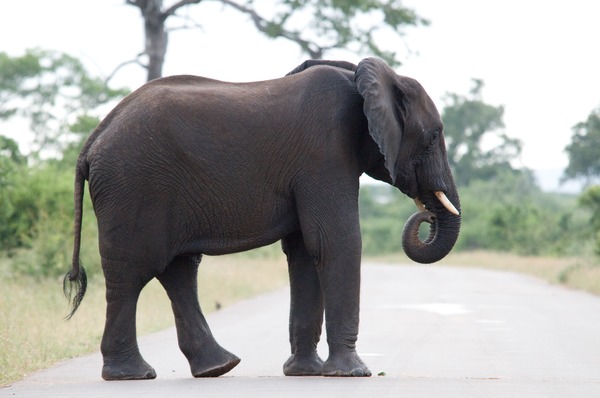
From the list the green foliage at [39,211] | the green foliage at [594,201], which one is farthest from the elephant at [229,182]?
the green foliage at [594,201]

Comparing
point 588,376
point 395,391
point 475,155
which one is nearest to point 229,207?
point 395,391

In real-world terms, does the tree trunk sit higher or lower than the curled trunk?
higher

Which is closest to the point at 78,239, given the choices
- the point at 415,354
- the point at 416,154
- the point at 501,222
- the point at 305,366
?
the point at 305,366

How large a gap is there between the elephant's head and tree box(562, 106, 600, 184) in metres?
61.8

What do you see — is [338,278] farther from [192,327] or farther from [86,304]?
[86,304]

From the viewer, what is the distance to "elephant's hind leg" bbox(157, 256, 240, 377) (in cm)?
1127

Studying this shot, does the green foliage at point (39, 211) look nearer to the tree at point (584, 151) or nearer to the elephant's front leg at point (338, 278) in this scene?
the elephant's front leg at point (338, 278)

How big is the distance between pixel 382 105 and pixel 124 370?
2990 mm

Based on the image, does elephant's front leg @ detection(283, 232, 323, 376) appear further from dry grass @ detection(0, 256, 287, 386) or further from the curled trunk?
dry grass @ detection(0, 256, 287, 386)

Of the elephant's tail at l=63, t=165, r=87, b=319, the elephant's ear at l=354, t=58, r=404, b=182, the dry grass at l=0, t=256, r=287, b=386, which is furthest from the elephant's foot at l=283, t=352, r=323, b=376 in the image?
the dry grass at l=0, t=256, r=287, b=386

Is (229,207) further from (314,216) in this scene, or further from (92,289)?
(92,289)

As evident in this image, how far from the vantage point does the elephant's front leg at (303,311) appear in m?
11.5

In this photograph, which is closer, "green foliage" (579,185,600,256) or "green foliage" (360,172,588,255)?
"green foliage" (579,185,600,256)

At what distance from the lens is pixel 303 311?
11.6 m
